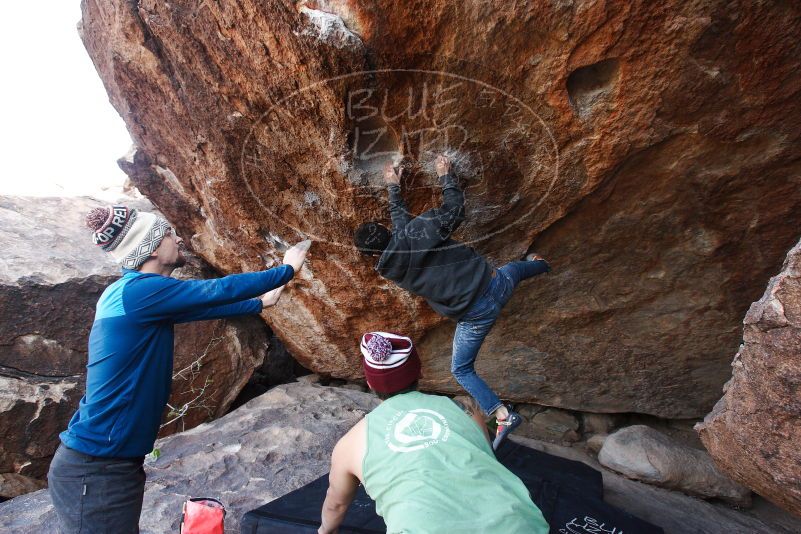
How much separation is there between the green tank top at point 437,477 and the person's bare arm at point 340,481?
103 mm

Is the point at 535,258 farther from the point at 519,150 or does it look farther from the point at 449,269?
the point at 519,150

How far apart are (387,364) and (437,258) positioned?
1.35 m

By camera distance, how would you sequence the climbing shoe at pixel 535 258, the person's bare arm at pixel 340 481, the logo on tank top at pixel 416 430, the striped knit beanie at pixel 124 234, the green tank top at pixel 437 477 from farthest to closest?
the climbing shoe at pixel 535 258 < the striped knit beanie at pixel 124 234 < the person's bare arm at pixel 340 481 < the logo on tank top at pixel 416 430 < the green tank top at pixel 437 477

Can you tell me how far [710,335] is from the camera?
3646 millimetres

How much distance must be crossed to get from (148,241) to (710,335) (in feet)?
12.9

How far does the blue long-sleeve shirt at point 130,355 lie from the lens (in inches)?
80.2

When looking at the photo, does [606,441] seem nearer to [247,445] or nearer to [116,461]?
[247,445]

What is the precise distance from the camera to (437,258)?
294cm

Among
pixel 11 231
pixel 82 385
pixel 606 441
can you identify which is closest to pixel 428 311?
pixel 606 441

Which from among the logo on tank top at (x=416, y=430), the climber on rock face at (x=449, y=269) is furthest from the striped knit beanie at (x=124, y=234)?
the logo on tank top at (x=416, y=430)

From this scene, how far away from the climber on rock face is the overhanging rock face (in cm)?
25

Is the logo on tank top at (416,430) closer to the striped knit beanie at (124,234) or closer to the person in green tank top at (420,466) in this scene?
the person in green tank top at (420,466)

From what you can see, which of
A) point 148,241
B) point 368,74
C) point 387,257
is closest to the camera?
point 148,241

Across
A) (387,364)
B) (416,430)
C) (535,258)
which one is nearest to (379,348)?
(387,364)
